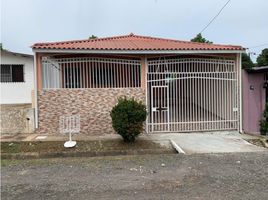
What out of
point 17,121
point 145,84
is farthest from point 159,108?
point 17,121

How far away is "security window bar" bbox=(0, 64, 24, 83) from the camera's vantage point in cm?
1945

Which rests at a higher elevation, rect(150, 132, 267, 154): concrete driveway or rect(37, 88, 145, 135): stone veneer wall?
rect(37, 88, 145, 135): stone veneer wall

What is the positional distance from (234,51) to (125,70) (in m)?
4.19

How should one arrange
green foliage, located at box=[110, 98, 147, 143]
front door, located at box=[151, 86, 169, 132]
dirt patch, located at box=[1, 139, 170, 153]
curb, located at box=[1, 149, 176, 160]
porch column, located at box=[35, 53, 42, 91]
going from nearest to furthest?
curb, located at box=[1, 149, 176, 160] → dirt patch, located at box=[1, 139, 170, 153] → green foliage, located at box=[110, 98, 147, 143] → porch column, located at box=[35, 53, 42, 91] → front door, located at box=[151, 86, 169, 132]

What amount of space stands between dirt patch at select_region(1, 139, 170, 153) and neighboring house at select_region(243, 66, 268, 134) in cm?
438

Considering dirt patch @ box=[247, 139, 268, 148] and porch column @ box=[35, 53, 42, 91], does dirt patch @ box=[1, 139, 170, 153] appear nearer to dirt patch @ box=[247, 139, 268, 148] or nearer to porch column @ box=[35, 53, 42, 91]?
porch column @ box=[35, 53, 42, 91]

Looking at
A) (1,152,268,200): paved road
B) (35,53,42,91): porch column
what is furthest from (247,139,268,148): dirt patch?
(35,53,42,91): porch column

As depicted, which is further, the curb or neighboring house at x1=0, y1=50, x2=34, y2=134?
neighboring house at x1=0, y1=50, x2=34, y2=134

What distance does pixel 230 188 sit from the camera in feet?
18.9

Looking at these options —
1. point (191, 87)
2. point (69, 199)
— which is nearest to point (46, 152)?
point (69, 199)

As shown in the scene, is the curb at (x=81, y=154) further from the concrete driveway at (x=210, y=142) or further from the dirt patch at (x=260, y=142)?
the dirt patch at (x=260, y=142)

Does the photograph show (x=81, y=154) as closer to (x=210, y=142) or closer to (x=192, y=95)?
(x=210, y=142)

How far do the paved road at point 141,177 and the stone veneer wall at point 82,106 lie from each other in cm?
338

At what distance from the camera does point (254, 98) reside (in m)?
12.3
